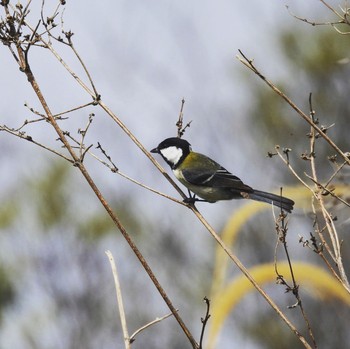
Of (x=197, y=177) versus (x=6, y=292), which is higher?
(x=6, y=292)

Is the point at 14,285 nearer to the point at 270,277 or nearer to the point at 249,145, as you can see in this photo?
the point at 249,145

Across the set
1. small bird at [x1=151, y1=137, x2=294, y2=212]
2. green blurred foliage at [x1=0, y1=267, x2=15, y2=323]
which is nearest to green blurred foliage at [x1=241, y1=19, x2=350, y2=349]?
green blurred foliage at [x1=0, y1=267, x2=15, y2=323]

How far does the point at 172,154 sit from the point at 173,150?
0.04 metres

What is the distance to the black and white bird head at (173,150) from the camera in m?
5.38

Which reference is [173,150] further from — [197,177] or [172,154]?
[197,177]

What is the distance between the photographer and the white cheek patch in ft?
17.9

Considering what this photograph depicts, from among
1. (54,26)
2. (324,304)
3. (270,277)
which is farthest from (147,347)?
(54,26)

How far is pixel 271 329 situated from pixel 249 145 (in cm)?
359

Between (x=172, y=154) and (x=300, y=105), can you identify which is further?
(x=300, y=105)

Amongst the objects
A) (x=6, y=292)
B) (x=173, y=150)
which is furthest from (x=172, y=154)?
(x=6, y=292)

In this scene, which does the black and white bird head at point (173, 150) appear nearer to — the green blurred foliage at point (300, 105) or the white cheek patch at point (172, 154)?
the white cheek patch at point (172, 154)

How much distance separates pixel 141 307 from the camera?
57.7ft

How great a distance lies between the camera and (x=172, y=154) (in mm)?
5527

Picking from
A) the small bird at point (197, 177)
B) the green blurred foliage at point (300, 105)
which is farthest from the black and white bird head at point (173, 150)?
the green blurred foliage at point (300, 105)
